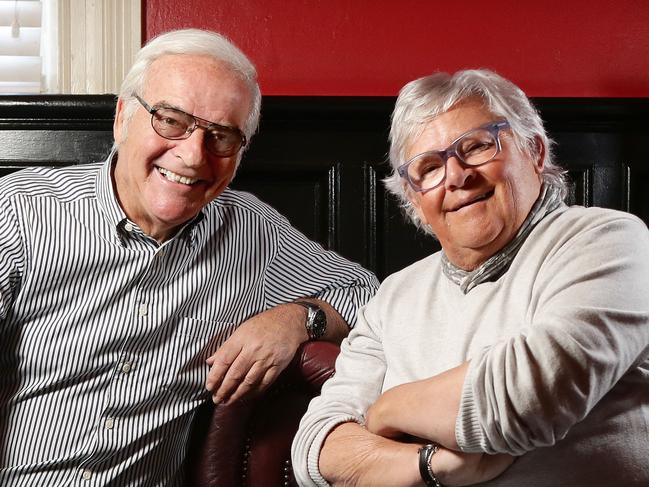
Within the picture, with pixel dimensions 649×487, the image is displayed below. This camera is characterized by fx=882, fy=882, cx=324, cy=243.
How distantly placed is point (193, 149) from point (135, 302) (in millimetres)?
356

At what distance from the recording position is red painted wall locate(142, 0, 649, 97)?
8.88ft

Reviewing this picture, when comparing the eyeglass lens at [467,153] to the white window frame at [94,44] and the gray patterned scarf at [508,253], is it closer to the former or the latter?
the gray patterned scarf at [508,253]

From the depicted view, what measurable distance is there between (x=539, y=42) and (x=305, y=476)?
1672 millimetres

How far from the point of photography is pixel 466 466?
134 cm

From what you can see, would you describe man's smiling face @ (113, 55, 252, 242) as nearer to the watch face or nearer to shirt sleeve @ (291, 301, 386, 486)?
the watch face

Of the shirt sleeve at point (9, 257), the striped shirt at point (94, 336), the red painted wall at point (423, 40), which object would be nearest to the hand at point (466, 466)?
the striped shirt at point (94, 336)

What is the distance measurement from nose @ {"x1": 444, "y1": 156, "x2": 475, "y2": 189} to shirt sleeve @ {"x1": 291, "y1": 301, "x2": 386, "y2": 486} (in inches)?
13.0

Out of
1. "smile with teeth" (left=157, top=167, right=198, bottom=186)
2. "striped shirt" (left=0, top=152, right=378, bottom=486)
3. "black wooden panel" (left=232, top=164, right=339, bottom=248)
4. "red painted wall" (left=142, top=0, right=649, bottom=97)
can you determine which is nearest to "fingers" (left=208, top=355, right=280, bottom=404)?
"striped shirt" (left=0, top=152, right=378, bottom=486)

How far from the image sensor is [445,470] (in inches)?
53.2

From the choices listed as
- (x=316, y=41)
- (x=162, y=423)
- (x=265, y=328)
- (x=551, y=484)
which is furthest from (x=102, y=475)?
(x=316, y=41)

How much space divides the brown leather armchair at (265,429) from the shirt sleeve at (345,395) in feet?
0.47

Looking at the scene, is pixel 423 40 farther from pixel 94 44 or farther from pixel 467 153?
pixel 467 153

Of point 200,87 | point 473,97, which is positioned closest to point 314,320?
point 200,87

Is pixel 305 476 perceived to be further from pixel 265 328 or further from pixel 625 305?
pixel 625 305
